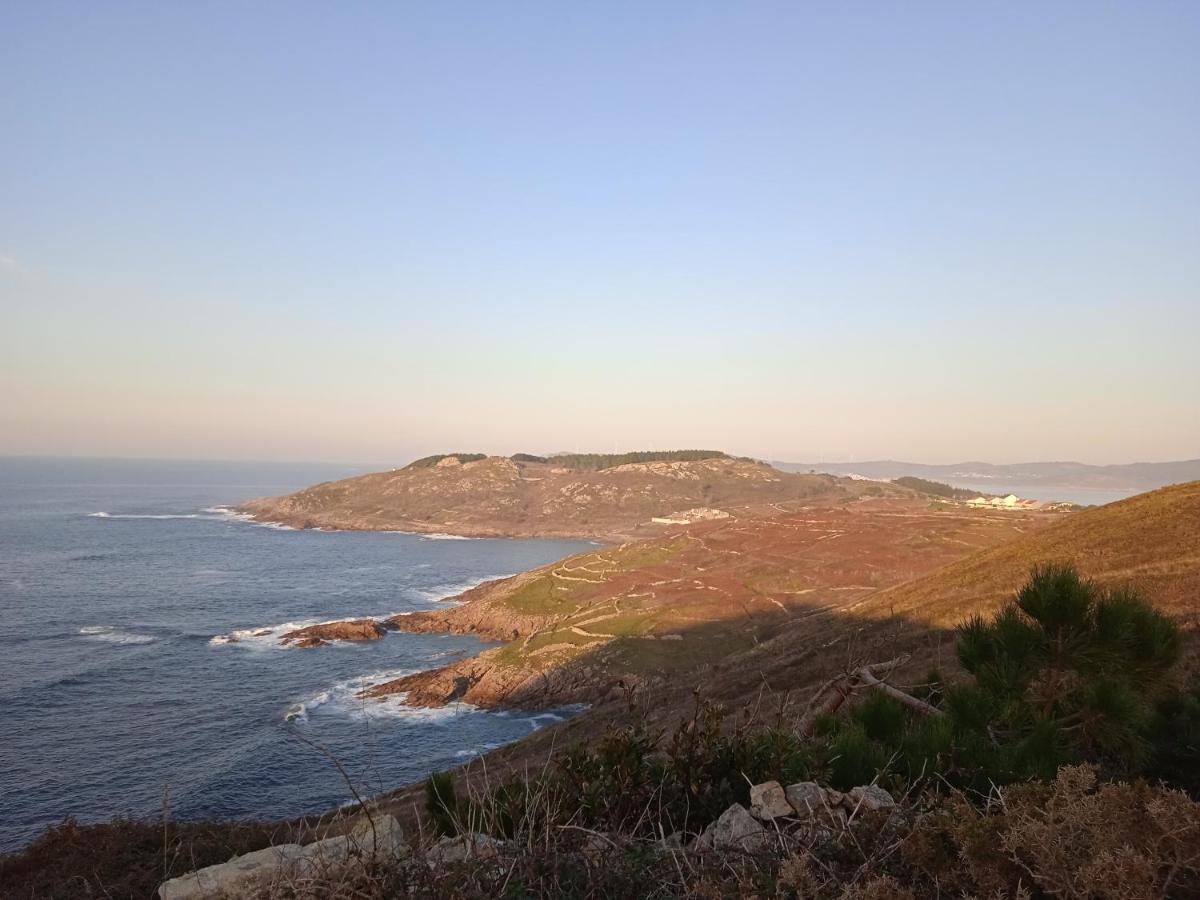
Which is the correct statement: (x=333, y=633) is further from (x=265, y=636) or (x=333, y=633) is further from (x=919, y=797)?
(x=919, y=797)

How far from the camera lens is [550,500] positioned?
17812 centimetres

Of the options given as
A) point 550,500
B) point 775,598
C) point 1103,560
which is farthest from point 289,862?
point 550,500

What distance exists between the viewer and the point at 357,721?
140 feet

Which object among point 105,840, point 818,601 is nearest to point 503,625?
point 818,601

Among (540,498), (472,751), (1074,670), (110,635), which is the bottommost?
(110,635)

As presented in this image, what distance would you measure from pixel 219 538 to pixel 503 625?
84603 mm

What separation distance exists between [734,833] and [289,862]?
302 centimetres

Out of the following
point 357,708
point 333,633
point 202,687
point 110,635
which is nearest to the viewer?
point 357,708

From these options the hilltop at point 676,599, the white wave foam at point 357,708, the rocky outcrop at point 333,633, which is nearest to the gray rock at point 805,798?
the hilltop at point 676,599

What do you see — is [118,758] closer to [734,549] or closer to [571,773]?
[571,773]

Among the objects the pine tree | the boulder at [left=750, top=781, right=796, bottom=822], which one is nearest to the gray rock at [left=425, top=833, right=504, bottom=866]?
the boulder at [left=750, top=781, right=796, bottom=822]

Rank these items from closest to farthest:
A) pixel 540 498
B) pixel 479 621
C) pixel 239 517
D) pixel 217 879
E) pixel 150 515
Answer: pixel 217 879 < pixel 479 621 < pixel 150 515 < pixel 239 517 < pixel 540 498

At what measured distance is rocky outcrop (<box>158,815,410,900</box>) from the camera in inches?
159

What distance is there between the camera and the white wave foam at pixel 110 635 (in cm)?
5897
